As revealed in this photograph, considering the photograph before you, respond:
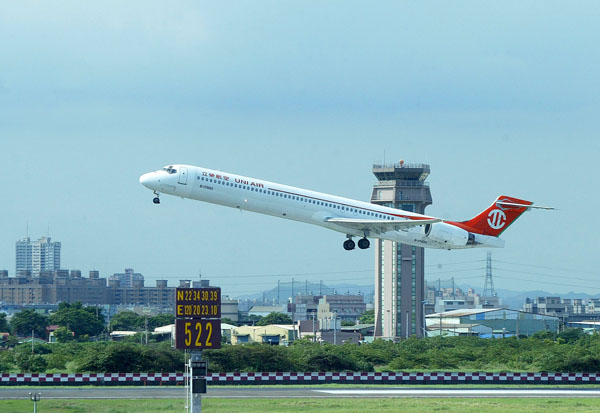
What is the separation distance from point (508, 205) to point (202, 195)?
29278 millimetres

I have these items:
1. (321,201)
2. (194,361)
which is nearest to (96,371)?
(321,201)

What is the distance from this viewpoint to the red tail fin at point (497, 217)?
85188 millimetres

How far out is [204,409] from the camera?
53812 mm

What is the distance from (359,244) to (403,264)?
113035mm

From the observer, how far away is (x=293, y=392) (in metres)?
63.4

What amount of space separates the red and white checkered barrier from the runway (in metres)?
1.65

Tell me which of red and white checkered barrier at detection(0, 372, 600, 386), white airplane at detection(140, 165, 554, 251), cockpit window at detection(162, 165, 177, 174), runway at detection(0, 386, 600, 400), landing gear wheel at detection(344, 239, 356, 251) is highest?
cockpit window at detection(162, 165, 177, 174)

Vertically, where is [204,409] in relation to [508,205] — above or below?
below

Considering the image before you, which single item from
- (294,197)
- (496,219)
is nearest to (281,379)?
(294,197)

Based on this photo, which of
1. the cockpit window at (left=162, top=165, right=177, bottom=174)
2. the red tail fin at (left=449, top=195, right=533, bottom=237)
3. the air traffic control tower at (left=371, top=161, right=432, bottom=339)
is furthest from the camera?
the air traffic control tower at (left=371, top=161, right=432, bottom=339)

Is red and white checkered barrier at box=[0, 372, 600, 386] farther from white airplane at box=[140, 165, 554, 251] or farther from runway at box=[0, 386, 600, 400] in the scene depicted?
white airplane at box=[140, 165, 554, 251]

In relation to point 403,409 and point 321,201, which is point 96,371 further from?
point 403,409

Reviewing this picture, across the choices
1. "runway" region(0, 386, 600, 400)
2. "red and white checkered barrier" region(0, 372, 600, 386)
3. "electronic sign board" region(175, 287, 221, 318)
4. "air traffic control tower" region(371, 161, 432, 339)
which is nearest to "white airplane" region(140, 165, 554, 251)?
"red and white checkered barrier" region(0, 372, 600, 386)

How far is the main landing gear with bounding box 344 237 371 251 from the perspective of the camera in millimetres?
77812
